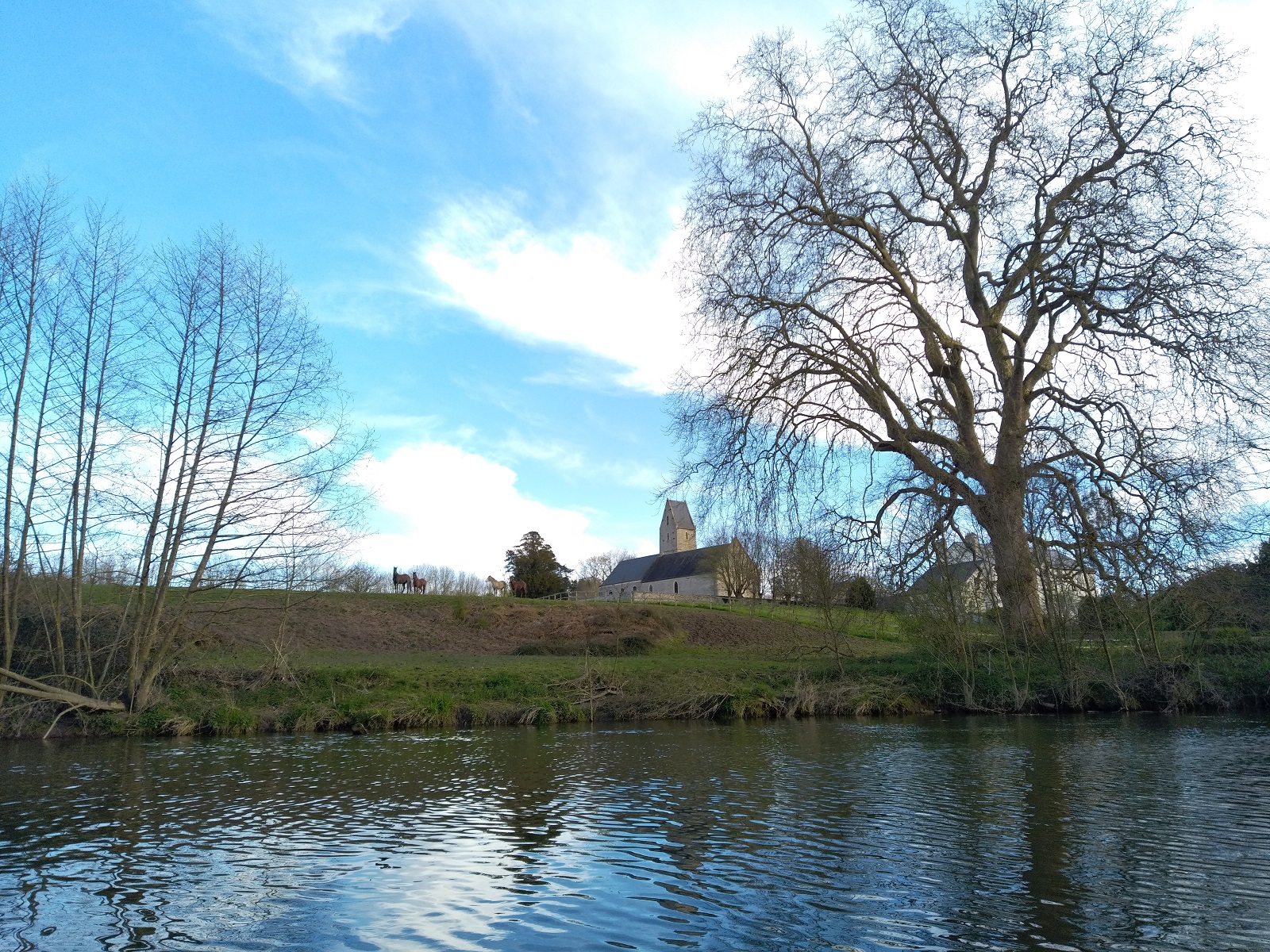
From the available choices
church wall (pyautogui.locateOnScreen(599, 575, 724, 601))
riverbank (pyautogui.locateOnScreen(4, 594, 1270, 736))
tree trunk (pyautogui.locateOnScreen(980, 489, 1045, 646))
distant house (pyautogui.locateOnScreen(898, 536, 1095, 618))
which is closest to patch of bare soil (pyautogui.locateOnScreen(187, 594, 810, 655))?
riverbank (pyautogui.locateOnScreen(4, 594, 1270, 736))

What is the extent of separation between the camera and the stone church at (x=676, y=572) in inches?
1889

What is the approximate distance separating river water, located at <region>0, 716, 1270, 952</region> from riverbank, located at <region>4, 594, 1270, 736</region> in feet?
13.7

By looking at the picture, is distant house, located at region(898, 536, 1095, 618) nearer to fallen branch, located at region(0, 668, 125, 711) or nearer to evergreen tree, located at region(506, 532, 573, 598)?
fallen branch, located at region(0, 668, 125, 711)

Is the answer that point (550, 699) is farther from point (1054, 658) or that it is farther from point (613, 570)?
point (613, 570)

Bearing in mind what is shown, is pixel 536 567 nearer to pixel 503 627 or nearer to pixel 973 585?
pixel 503 627

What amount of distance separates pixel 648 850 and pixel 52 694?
12958 mm

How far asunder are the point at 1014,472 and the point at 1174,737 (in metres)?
6.35

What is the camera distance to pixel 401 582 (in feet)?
136

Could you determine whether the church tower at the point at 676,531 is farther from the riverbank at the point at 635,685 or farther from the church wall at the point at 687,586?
the riverbank at the point at 635,685

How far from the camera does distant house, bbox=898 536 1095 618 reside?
1884 centimetres

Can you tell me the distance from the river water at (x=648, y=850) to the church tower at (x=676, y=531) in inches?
2901

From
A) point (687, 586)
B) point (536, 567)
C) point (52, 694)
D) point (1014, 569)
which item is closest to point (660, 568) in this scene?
point (687, 586)

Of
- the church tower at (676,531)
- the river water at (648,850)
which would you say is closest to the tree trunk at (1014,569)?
the river water at (648,850)

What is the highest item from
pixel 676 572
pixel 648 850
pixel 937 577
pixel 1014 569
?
pixel 676 572
